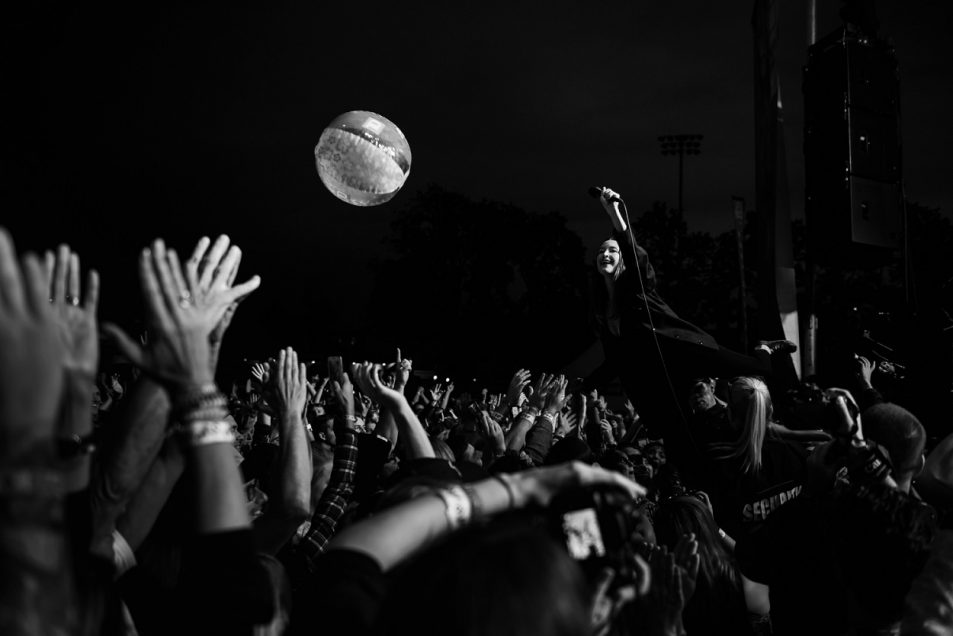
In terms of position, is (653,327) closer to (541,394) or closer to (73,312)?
(541,394)

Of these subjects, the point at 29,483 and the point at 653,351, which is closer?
the point at 29,483

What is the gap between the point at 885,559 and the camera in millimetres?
2766

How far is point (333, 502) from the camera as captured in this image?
3.46 metres

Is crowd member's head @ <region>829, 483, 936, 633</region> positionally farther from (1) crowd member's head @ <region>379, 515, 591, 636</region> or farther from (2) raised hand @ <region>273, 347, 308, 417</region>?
(2) raised hand @ <region>273, 347, 308, 417</region>

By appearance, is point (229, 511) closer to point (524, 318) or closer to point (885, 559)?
point (885, 559)

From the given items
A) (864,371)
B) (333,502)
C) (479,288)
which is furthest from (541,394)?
(479,288)

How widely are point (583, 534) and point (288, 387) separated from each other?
1660mm

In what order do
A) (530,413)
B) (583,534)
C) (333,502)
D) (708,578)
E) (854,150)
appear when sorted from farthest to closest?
(854,150)
(530,413)
(333,502)
(708,578)
(583,534)

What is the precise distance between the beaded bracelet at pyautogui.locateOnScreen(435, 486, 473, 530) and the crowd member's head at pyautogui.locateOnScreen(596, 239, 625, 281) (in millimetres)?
3557

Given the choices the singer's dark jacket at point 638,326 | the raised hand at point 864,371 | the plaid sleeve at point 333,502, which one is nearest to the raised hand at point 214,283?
the plaid sleeve at point 333,502

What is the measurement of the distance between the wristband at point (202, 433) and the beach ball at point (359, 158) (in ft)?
10.9

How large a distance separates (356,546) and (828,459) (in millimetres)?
1945

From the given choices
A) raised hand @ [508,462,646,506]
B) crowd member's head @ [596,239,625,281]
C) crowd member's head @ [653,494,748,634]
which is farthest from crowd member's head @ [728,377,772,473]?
raised hand @ [508,462,646,506]

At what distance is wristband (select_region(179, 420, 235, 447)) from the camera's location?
5.17 feet
